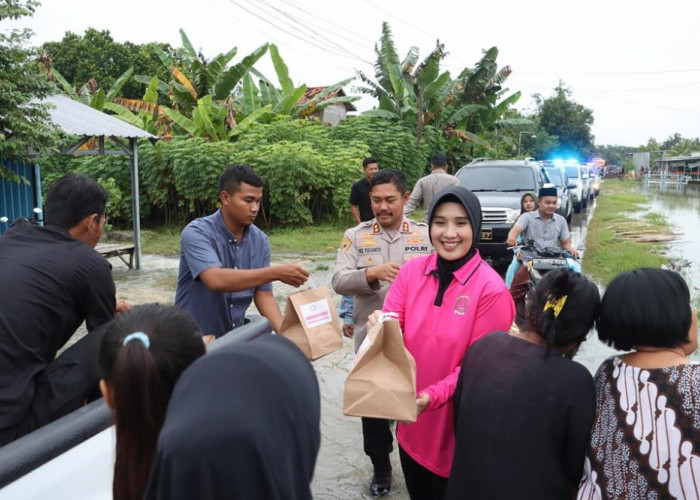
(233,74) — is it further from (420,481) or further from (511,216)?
(420,481)

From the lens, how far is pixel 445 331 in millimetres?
2602

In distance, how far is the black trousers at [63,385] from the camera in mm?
2496

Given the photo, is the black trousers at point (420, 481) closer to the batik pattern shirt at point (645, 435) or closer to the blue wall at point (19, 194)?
the batik pattern shirt at point (645, 435)

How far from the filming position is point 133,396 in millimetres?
1310

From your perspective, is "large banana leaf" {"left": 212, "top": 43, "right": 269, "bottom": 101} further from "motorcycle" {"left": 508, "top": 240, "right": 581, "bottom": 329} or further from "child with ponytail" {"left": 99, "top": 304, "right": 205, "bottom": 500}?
"child with ponytail" {"left": 99, "top": 304, "right": 205, "bottom": 500}

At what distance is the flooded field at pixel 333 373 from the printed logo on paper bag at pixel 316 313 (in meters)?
1.50

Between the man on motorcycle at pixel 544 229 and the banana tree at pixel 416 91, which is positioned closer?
the man on motorcycle at pixel 544 229

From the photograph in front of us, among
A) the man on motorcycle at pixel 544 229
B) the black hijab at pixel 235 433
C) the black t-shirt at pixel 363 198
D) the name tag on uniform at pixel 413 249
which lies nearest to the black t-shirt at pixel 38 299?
the black hijab at pixel 235 433

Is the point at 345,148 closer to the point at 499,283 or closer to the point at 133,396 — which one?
the point at 499,283

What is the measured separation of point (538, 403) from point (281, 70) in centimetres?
1924

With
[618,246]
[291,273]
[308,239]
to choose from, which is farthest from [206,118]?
[291,273]

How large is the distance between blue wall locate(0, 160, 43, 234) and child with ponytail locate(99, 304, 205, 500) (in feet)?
30.9

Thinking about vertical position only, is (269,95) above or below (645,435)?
above

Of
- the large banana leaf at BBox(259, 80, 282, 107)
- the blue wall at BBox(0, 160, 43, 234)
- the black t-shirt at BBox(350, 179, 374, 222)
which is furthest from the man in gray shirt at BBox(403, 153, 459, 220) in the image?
the large banana leaf at BBox(259, 80, 282, 107)
